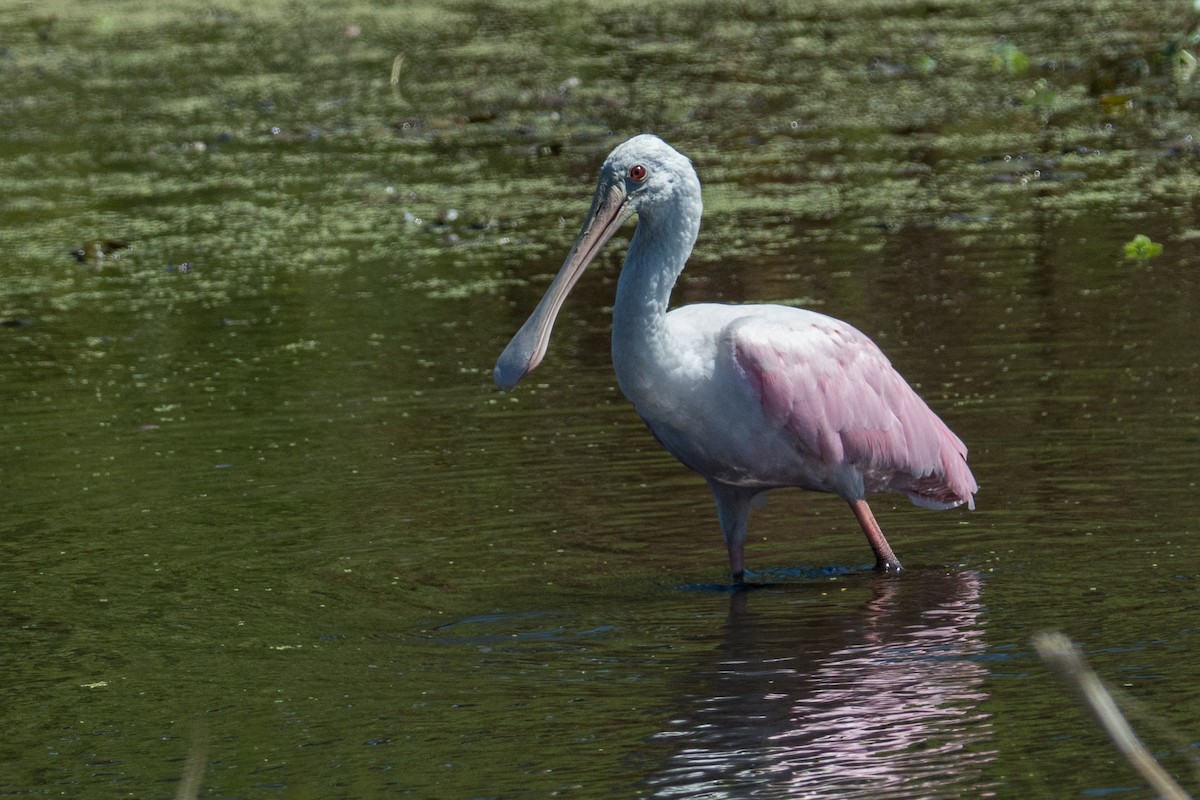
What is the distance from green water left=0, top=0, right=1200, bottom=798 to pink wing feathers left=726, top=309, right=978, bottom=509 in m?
0.24

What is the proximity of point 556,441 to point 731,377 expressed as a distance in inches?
79.4

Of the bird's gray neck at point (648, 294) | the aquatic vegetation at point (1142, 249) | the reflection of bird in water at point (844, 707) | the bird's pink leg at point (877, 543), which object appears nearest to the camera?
the reflection of bird in water at point (844, 707)

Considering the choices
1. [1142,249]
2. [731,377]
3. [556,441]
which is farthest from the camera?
[1142,249]

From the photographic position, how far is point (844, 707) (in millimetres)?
4875

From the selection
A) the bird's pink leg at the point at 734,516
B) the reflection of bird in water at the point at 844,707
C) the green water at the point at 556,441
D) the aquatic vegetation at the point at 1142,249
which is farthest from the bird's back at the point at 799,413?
the aquatic vegetation at the point at 1142,249

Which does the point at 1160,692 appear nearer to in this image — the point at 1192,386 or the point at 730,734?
the point at 730,734

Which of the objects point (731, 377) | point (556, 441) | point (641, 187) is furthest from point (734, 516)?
point (556, 441)

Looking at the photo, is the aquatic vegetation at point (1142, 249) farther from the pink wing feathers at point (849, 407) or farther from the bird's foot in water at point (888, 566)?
the bird's foot in water at point (888, 566)

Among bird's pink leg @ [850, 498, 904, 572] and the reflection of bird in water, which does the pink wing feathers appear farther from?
the reflection of bird in water

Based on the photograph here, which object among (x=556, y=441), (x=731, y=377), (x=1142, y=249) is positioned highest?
(x=731, y=377)

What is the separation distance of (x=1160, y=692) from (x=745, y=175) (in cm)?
765

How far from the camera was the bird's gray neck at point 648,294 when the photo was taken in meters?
5.61

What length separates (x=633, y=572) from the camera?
6.28 m

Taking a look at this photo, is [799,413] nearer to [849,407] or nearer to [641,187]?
[849,407]
